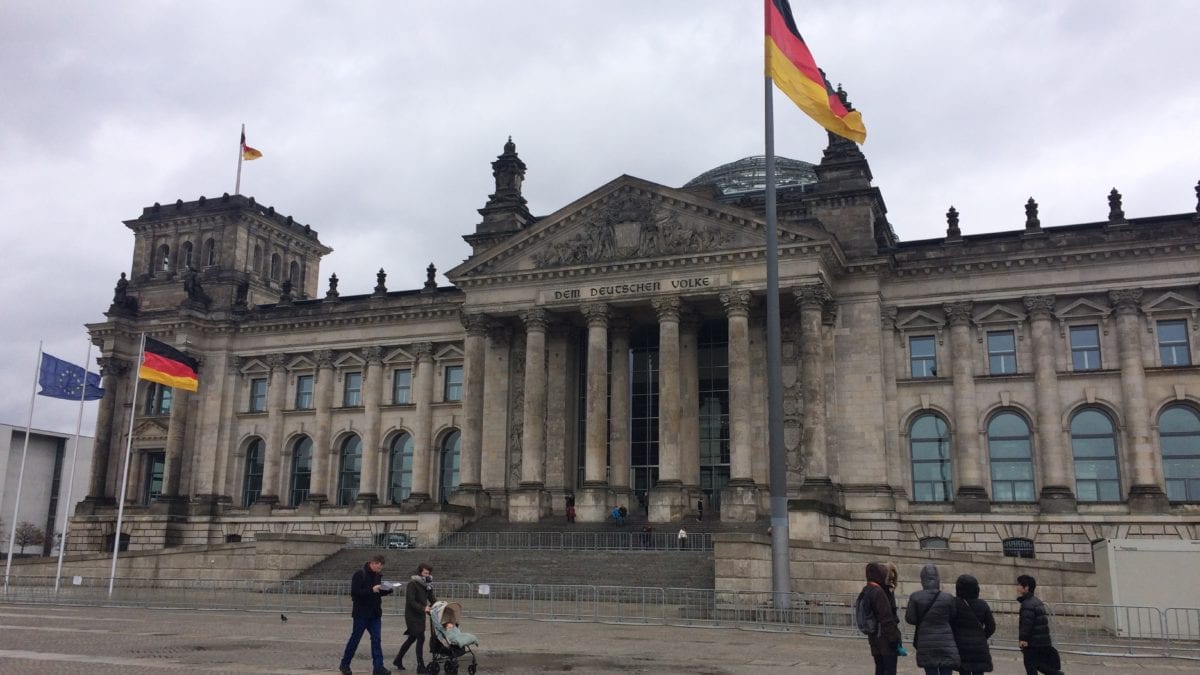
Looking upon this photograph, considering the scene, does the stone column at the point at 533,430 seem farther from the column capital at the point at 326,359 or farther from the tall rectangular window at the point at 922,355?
the tall rectangular window at the point at 922,355

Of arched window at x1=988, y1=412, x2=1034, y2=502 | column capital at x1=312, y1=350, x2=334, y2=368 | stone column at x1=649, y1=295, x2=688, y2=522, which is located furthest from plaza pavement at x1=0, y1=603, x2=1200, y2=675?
column capital at x1=312, y1=350, x2=334, y2=368

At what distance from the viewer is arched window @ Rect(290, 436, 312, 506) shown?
59.5m

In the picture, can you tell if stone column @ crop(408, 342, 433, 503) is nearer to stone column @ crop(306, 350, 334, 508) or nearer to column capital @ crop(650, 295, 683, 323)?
stone column @ crop(306, 350, 334, 508)

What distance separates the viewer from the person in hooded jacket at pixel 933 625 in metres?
11.5

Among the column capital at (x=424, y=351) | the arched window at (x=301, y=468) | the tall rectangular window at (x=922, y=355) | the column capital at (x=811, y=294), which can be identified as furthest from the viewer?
the arched window at (x=301, y=468)

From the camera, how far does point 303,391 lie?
61000 mm

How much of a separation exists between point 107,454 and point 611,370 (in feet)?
105

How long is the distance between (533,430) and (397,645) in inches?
1071

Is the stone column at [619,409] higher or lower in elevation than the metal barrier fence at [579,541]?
higher

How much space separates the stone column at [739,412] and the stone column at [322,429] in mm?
25630

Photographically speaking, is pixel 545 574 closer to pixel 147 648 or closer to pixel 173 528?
pixel 147 648

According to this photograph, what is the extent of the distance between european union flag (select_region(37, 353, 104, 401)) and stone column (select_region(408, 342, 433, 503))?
16542 mm

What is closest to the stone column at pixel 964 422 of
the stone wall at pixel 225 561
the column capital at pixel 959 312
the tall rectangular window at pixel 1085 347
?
the column capital at pixel 959 312

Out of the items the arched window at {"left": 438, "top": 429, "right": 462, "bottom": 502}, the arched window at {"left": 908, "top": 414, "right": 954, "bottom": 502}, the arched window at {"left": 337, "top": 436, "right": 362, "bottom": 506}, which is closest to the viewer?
the arched window at {"left": 908, "top": 414, "right": 954, "bottom": 502}
